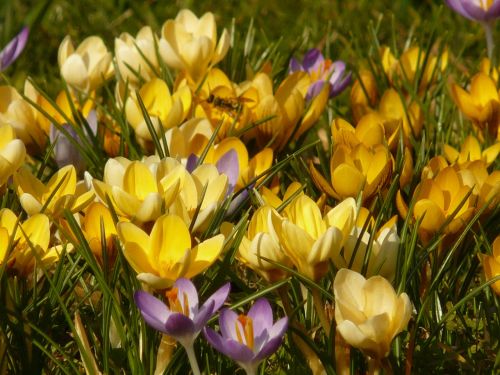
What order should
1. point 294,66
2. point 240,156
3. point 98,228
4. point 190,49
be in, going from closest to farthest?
point 98,228
point 240,156
point 190,49
point 294,66

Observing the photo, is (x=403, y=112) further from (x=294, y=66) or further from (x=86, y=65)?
(x=86, y=65)

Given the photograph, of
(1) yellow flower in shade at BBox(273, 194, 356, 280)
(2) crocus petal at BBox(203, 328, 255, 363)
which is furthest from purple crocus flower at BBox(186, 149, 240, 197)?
(2) crocus petal at BBox(203, 328, 255, 363)

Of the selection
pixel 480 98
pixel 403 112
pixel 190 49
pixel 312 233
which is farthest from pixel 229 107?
pixel 312 233

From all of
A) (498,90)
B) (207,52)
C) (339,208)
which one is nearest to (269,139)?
(207,52)

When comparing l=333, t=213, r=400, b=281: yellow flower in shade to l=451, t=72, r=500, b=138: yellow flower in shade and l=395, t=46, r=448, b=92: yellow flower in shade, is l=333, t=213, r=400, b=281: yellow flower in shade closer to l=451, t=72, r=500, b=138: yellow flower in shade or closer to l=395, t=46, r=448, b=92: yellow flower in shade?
l=451, t=72, r=500, b=138: yellow flower in shade

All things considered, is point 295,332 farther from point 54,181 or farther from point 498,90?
point 498,90

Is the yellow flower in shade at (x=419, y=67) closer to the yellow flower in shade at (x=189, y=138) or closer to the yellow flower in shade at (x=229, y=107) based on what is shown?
the yellow flower in shade at (x=229, y=107)

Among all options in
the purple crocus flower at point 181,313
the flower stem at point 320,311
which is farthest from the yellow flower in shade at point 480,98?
the purple crocus flower at point 181,313
